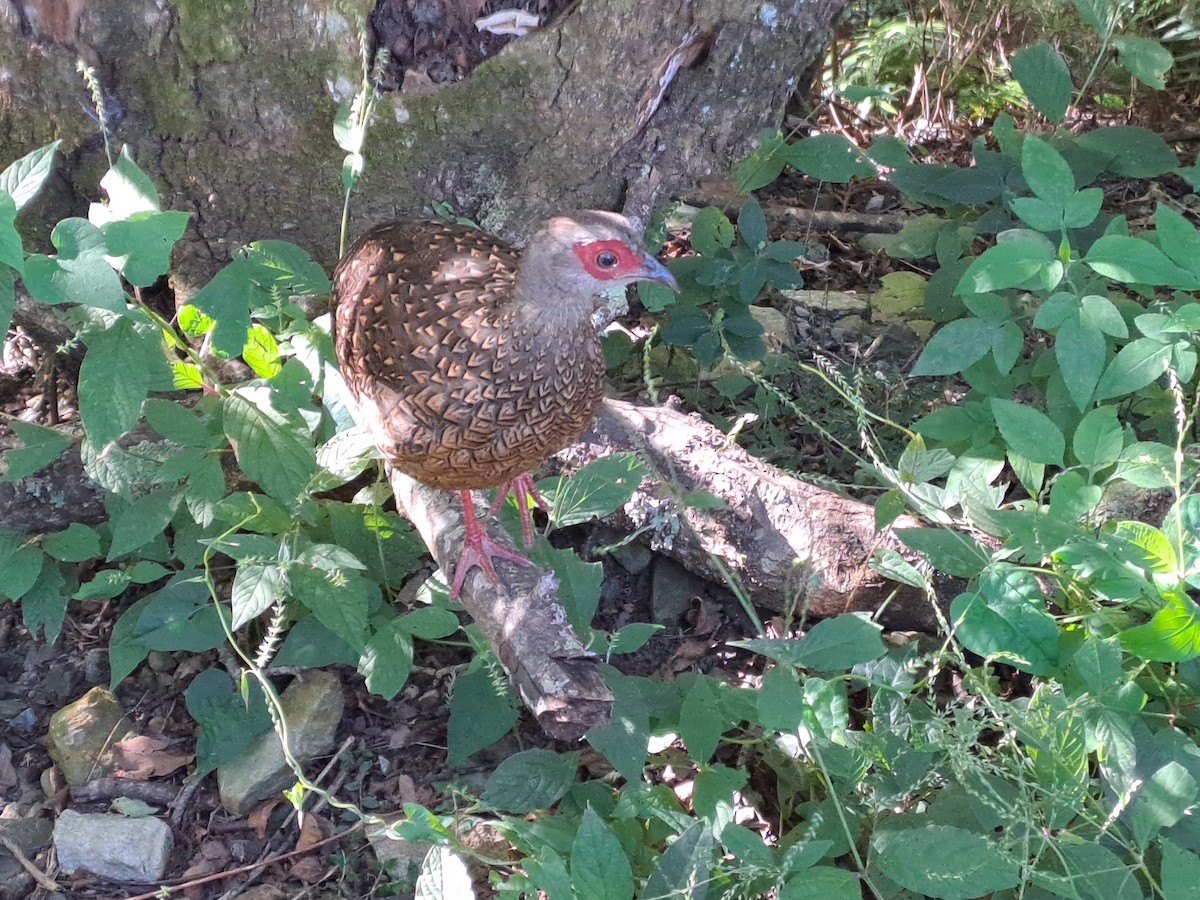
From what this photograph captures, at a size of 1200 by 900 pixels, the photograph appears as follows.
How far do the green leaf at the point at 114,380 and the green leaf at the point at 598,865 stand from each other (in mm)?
1454

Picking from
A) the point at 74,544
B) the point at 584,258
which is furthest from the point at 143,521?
the point at 584,258

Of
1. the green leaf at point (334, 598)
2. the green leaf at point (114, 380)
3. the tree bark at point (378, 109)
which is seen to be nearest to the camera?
the green leaf at point (114, 380)

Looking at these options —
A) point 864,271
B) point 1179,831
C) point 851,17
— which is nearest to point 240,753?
point 1179,831

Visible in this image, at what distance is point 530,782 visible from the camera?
8.30 feet

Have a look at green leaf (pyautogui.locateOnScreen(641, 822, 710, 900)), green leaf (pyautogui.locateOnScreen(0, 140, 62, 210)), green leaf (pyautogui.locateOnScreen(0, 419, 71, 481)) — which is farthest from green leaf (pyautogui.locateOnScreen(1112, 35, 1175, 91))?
green leaf (pyautogui.locateOnScreen(0, 419, 71, 481))

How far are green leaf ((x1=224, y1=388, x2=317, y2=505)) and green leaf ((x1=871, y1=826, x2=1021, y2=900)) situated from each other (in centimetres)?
169

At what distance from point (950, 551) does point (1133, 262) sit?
3.19 ft

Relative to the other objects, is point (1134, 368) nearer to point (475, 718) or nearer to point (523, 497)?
point (523, 497)

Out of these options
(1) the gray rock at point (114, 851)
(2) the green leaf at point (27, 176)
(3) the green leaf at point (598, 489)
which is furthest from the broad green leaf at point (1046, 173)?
(1) the gray rock at point (114, 851)

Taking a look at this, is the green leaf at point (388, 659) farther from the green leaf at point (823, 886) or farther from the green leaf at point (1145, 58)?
the green leaf at point (1145, 58)

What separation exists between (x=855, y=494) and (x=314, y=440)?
181 centimetres

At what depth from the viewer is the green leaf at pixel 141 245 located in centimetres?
245

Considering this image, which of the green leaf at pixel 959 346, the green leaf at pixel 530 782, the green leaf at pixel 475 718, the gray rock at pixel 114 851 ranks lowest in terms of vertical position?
the gray rock at pixel 114 851

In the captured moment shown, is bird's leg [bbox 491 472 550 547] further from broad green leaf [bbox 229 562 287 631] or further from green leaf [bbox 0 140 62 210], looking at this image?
green leaf [bbox 0 140 62 210]
